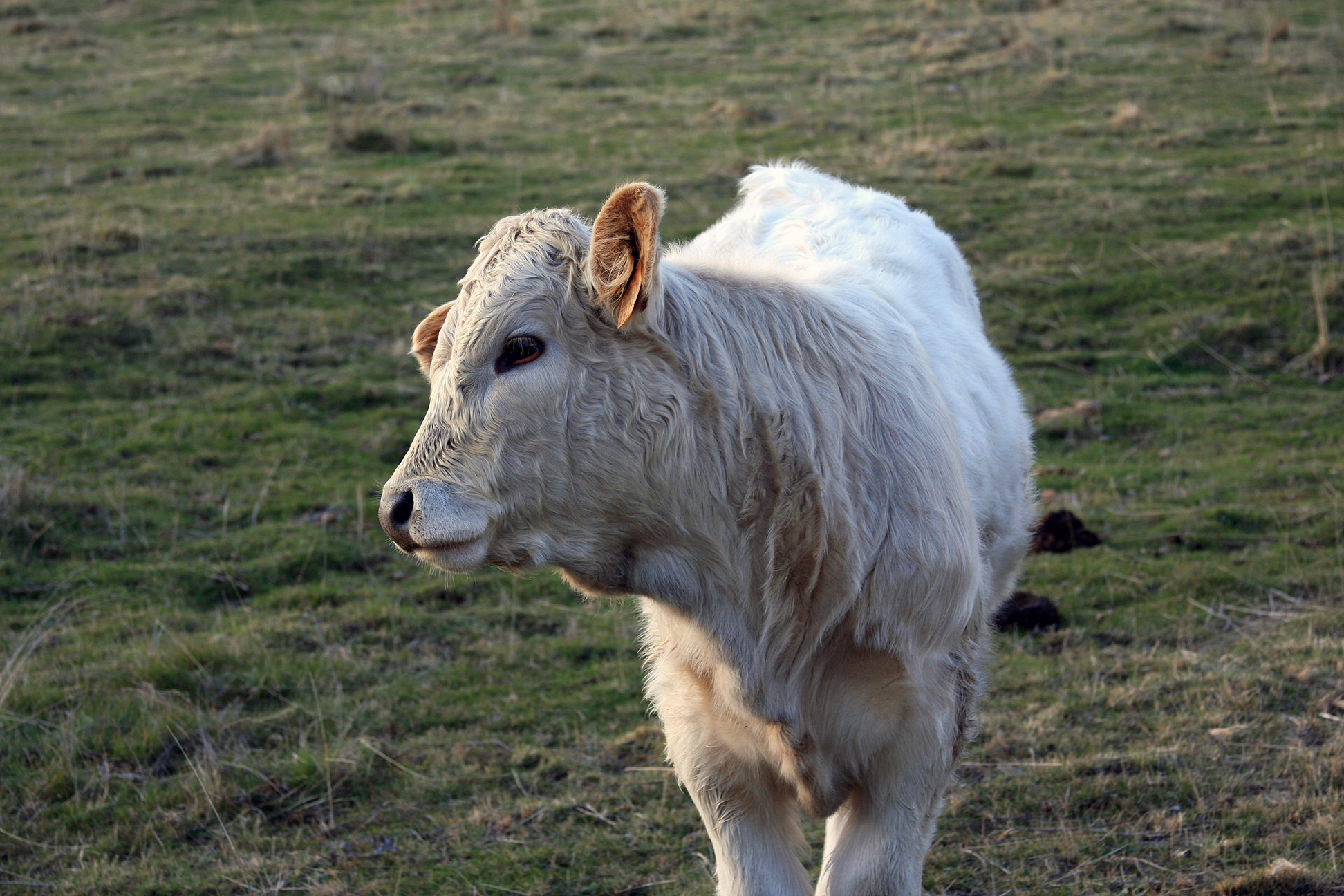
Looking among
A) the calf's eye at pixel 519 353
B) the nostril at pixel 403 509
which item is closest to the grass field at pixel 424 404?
the nostril at pixel 403 509

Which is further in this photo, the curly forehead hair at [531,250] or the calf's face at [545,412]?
the curly forehead hair at [531,250]

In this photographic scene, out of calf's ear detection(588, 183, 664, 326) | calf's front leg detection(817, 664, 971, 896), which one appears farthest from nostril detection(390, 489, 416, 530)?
calf's front leg detection(817, 664, 971, 896)

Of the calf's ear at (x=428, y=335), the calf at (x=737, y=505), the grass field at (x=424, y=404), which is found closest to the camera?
the calf at (x=737, y=505)

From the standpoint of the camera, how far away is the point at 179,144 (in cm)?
1370

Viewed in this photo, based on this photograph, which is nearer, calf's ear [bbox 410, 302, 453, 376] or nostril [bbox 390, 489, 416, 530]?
nostril [bbox 390, 489, 416, 530]

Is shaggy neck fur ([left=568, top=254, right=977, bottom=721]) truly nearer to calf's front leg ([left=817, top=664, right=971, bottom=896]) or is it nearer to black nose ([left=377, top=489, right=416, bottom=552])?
calf's front leg ([left=817, top=664, right=971, bottom=896])

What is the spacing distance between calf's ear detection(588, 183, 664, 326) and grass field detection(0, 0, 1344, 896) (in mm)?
2271

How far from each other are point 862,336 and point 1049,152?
10.1m

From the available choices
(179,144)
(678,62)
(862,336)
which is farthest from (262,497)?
(678,62)

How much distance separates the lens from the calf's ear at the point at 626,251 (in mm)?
2887

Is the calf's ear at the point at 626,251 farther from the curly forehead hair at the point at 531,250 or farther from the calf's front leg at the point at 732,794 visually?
the calf's front leg at the point at 732,794

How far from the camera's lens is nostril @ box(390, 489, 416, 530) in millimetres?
2859

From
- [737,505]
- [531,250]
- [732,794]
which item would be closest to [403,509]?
[531,250]

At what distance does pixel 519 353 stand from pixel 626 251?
36cm
